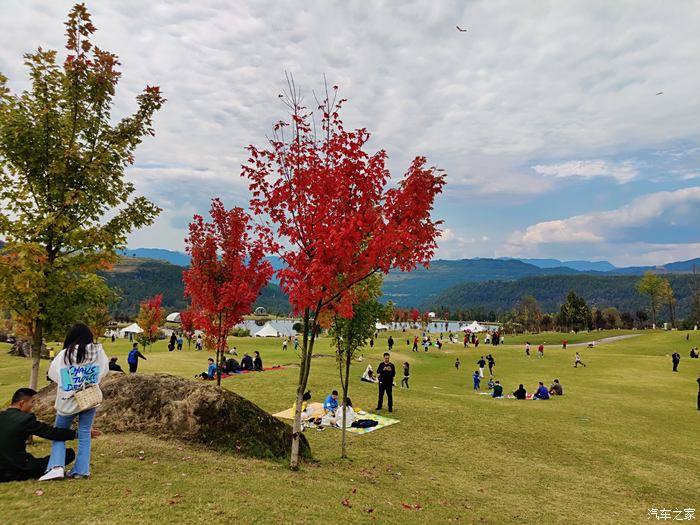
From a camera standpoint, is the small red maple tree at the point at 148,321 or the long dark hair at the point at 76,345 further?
the small red maple tree at the point at 148,321

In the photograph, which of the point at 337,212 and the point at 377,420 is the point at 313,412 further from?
the point at 337,212

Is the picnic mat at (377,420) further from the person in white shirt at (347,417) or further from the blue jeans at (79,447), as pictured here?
the blue jeans at (79,447)

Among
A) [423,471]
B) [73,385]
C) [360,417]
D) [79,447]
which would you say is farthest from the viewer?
[360,417]

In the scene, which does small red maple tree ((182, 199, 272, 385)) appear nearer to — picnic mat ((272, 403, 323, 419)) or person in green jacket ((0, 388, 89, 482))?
picnic mat ((272, 403, 323, 419))

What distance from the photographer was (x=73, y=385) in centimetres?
741

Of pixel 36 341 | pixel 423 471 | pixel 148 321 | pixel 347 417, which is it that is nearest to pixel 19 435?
pixel 36 341

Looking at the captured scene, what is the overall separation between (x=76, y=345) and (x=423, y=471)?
33.3ft

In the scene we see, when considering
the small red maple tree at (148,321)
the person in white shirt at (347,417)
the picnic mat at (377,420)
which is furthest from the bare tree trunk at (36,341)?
the small red maple tree at (148,321)

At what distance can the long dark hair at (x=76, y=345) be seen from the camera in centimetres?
740

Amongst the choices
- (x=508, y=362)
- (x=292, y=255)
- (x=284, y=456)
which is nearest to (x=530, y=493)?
(x=284, y=456)

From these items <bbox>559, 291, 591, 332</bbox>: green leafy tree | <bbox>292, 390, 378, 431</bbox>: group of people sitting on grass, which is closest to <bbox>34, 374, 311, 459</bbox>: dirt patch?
<bbox>292, 390, 378, 431</bbox>: group of people sitting on grass

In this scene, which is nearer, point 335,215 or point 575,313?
point 335,215

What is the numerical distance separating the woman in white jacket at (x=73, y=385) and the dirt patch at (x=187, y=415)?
3559 millimetres

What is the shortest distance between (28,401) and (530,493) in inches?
482
